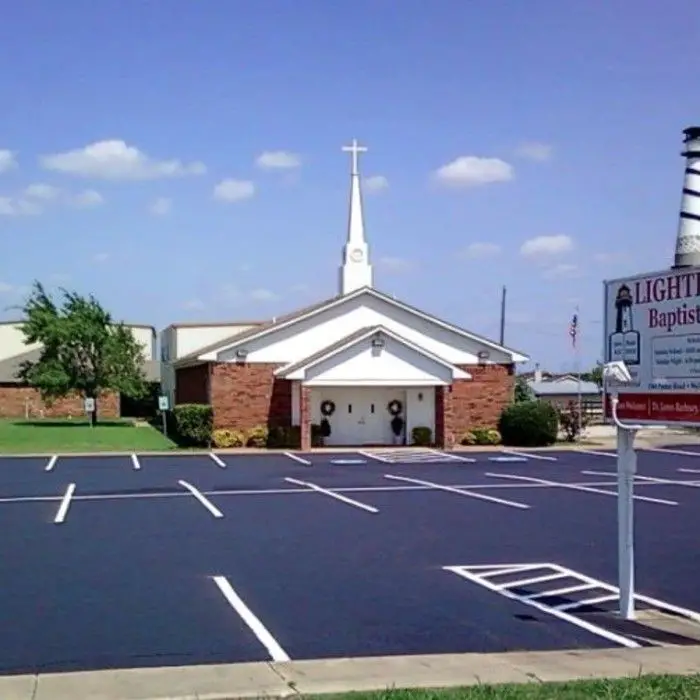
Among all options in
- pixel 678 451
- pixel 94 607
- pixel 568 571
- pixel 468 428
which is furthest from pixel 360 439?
pixel 94 607

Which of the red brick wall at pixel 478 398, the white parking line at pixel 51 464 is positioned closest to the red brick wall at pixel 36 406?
the red brick wall at pixel 478 398

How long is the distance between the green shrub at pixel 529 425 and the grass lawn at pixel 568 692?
30.7 meters

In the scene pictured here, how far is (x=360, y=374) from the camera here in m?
37.4

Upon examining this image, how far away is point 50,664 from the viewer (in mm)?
8703

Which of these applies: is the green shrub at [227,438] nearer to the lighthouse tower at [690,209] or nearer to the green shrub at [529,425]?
the green shrub at [529,425]

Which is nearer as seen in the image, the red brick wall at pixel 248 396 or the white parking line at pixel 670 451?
the white parking line at pixel 670 451

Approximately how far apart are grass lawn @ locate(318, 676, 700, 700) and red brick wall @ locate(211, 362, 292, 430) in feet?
98.9

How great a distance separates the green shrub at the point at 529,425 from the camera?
38.4 meters

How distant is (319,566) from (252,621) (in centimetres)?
321

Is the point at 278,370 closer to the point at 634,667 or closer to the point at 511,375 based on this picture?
the point at 511,375

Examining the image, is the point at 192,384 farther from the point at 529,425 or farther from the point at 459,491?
the point at 459,491

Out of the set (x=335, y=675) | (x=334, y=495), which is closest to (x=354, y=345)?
(x=334, y=495)

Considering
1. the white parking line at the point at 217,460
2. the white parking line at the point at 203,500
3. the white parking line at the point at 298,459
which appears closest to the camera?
the white parking line at the point at 203,500

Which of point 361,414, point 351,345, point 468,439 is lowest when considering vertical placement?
point 468,439
